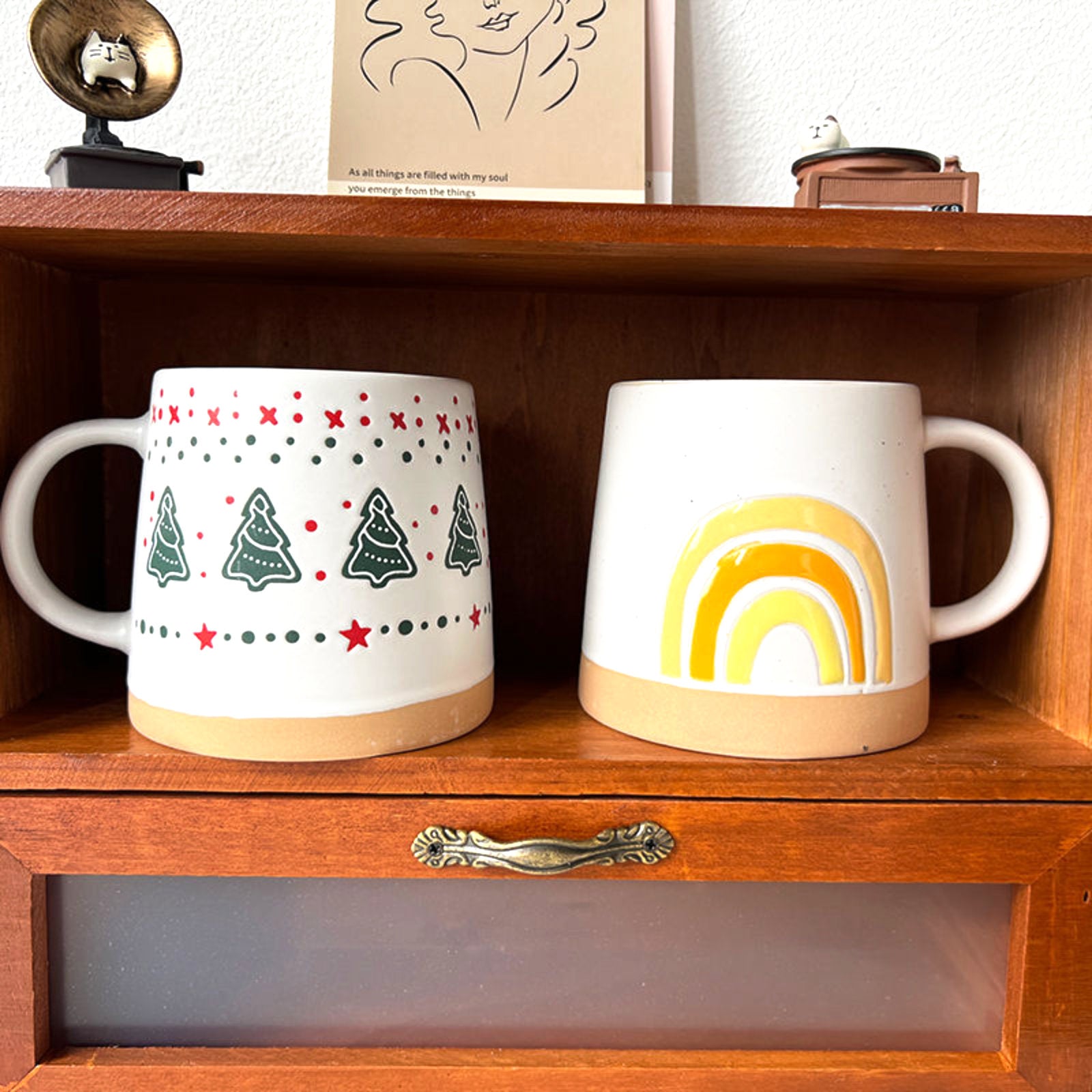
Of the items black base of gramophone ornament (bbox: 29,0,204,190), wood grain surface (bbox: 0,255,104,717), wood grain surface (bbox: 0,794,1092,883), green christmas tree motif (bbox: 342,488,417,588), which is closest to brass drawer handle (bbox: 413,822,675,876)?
wood grain surface (bbox: 0,794,1092,883)

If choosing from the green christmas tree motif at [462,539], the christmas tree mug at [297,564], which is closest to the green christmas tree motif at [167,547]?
the christmas tree mug at [297,564]

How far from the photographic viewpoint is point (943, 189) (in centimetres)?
50

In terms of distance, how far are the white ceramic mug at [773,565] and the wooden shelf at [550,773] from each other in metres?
0.01

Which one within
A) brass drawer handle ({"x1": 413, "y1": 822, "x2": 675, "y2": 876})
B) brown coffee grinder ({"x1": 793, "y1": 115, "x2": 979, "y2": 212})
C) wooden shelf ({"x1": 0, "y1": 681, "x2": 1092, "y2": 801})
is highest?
brown coffee grinder ({"x1": 793, "y1": 115, "x2": 979, "y2": 212})

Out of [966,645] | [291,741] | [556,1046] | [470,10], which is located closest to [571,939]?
[556,1046]

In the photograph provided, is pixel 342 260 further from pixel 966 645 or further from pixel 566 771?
pixel 966 645

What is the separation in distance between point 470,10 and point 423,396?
0.27 m

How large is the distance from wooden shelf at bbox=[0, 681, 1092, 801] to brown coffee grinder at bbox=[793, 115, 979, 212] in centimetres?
26

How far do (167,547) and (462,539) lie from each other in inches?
4.8

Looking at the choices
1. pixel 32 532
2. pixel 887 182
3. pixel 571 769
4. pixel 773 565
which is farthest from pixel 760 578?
pixel 32 532

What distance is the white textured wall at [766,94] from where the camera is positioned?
60cm

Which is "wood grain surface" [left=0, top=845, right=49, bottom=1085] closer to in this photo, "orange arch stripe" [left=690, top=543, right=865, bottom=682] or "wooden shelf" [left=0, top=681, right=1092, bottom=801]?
"wooden shelf" [left=0, top=681, right=1092, bottom=801]

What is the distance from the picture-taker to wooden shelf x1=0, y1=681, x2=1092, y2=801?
430mm

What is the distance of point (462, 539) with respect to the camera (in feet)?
1.48
